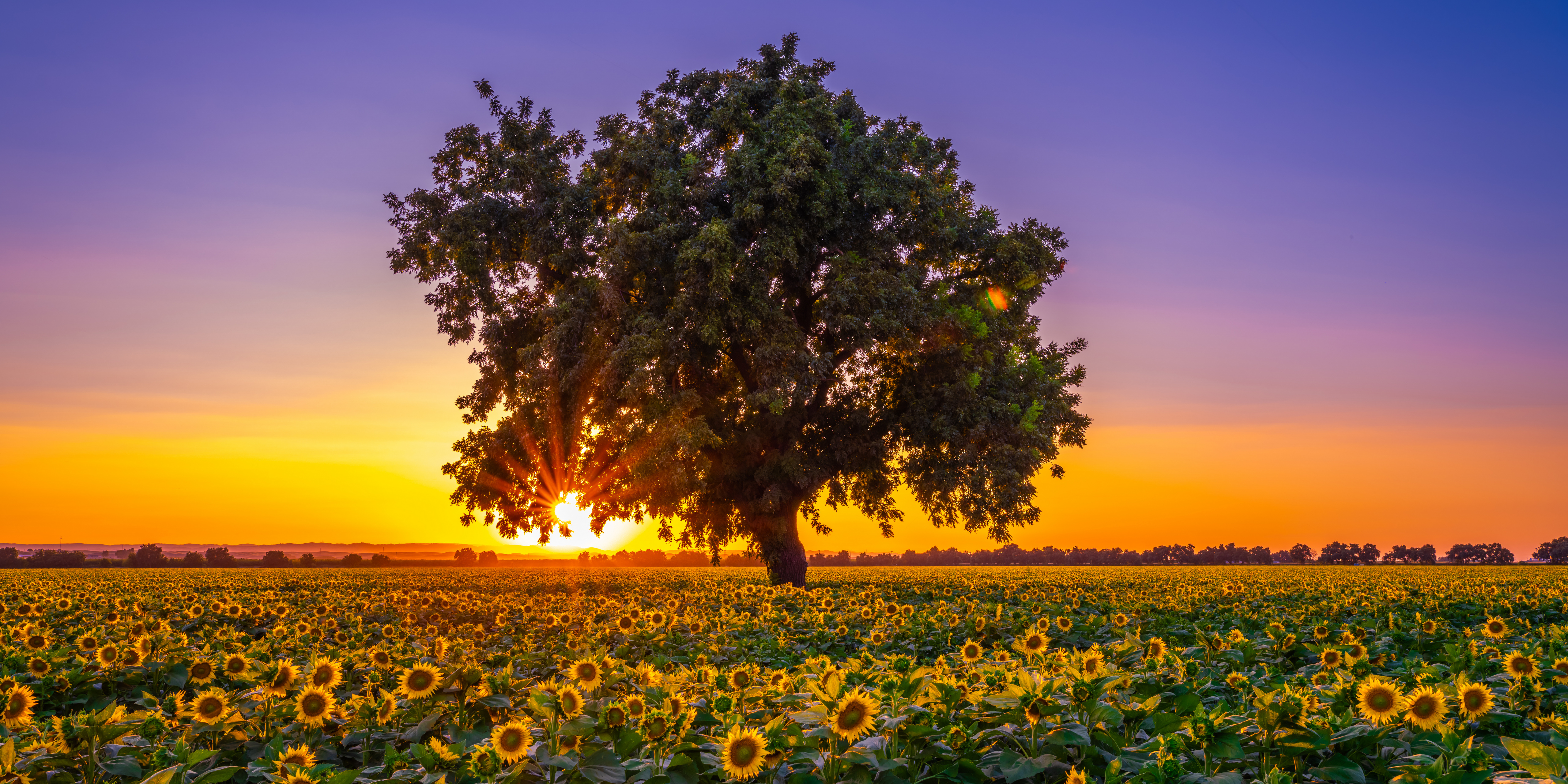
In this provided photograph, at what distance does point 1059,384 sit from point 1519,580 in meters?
12.5

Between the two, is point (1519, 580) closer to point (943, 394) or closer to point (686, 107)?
point (943, 394)

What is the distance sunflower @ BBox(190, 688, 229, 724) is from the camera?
15.8 ft

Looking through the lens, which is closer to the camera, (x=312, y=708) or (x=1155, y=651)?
(x=312, y=708)

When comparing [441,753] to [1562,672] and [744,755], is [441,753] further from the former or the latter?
[1562,672]

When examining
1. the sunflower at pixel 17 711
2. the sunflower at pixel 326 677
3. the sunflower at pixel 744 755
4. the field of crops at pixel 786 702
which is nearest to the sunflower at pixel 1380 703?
the field of crops at pixel 786 702

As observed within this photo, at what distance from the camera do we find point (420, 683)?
5.27m

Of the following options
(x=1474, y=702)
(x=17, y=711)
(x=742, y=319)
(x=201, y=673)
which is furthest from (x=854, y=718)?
(x=742, y=319)

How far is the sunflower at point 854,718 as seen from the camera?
3.91 metres

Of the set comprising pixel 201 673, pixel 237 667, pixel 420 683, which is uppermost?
pixel 420 683

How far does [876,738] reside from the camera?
13.4 feet

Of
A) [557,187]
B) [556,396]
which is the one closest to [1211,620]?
[556,396]

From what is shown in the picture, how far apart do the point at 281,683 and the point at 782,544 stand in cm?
2043

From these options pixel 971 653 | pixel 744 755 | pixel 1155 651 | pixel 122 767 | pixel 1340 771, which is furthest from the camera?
pixel 1155 651

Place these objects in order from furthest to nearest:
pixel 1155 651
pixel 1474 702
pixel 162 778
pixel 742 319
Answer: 1. pixel 742 319
2. pixel 1155 651
3. pixel 1474 702
4. pixel 162 778
